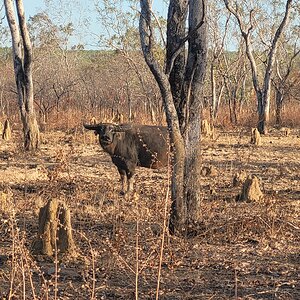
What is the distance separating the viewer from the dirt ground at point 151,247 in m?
4.59

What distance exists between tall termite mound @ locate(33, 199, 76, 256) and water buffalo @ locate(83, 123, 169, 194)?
348 cm

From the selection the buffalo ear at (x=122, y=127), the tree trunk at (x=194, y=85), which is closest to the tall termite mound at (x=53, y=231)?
the tree trunk at (x=194, y=85)

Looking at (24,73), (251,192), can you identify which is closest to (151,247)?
(251,192)

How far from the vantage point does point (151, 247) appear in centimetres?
451

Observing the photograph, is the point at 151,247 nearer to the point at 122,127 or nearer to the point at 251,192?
the point at 251,192

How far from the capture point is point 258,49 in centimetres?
3562

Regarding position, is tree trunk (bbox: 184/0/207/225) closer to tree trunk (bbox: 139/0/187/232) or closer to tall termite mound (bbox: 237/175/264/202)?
tree trunk (bbox: 139/0/187/232)

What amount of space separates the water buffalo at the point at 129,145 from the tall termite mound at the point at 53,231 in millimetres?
3484

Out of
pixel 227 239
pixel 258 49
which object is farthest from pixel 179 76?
pixel 258 49

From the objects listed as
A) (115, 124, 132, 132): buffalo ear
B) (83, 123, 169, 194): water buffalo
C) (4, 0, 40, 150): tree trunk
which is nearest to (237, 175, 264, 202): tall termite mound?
(83, 123, 169, 194): water buffalo

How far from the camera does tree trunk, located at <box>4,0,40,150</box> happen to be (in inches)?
531

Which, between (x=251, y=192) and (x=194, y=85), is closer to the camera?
(x=194, y=85)

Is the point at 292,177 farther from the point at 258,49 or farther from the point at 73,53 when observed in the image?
the point at 73,53

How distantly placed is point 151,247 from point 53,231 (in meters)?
1.44
